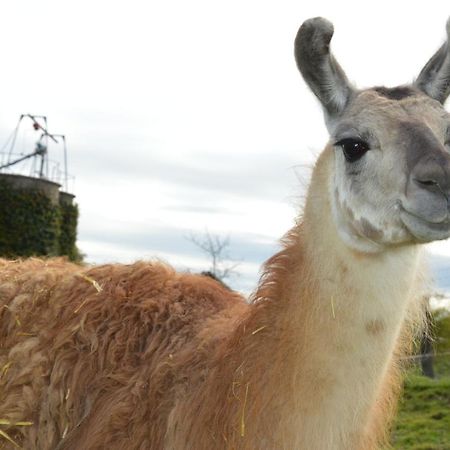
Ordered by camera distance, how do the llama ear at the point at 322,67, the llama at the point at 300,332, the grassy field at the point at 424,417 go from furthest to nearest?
the grassy field at the point at 424,417 → the llama ear at the point at 322,67 → the llama at the point at 300,332

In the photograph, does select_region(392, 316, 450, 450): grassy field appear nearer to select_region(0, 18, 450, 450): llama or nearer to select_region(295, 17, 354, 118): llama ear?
select_region(0, 18, 450, 450): llama

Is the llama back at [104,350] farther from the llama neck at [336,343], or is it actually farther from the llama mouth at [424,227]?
the llama mouth at [424,227]

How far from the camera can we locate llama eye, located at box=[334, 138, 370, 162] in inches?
133

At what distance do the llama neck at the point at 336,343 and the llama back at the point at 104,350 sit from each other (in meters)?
0.61

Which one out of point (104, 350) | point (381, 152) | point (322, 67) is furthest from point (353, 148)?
point (104, 350)

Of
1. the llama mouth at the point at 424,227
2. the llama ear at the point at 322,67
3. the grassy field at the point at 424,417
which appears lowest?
the grassy field at the point at 424,417

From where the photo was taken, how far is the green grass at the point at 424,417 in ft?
33.0

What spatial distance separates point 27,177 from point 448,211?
32.1 meters

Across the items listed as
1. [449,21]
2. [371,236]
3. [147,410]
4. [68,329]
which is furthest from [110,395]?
[449,21]

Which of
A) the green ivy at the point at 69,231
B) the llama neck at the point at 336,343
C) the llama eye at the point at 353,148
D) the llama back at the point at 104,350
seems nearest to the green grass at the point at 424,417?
the llama back at the point at 104,350

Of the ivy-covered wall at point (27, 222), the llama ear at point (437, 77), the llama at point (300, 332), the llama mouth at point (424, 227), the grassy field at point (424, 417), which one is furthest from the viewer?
the ivy-covered wall at point (27, 222)

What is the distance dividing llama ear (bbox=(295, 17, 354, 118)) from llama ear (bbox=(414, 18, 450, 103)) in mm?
449

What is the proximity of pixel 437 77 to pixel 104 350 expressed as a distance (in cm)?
245

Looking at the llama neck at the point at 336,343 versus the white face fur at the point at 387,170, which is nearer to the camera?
the white face fur at the point at 387,170
